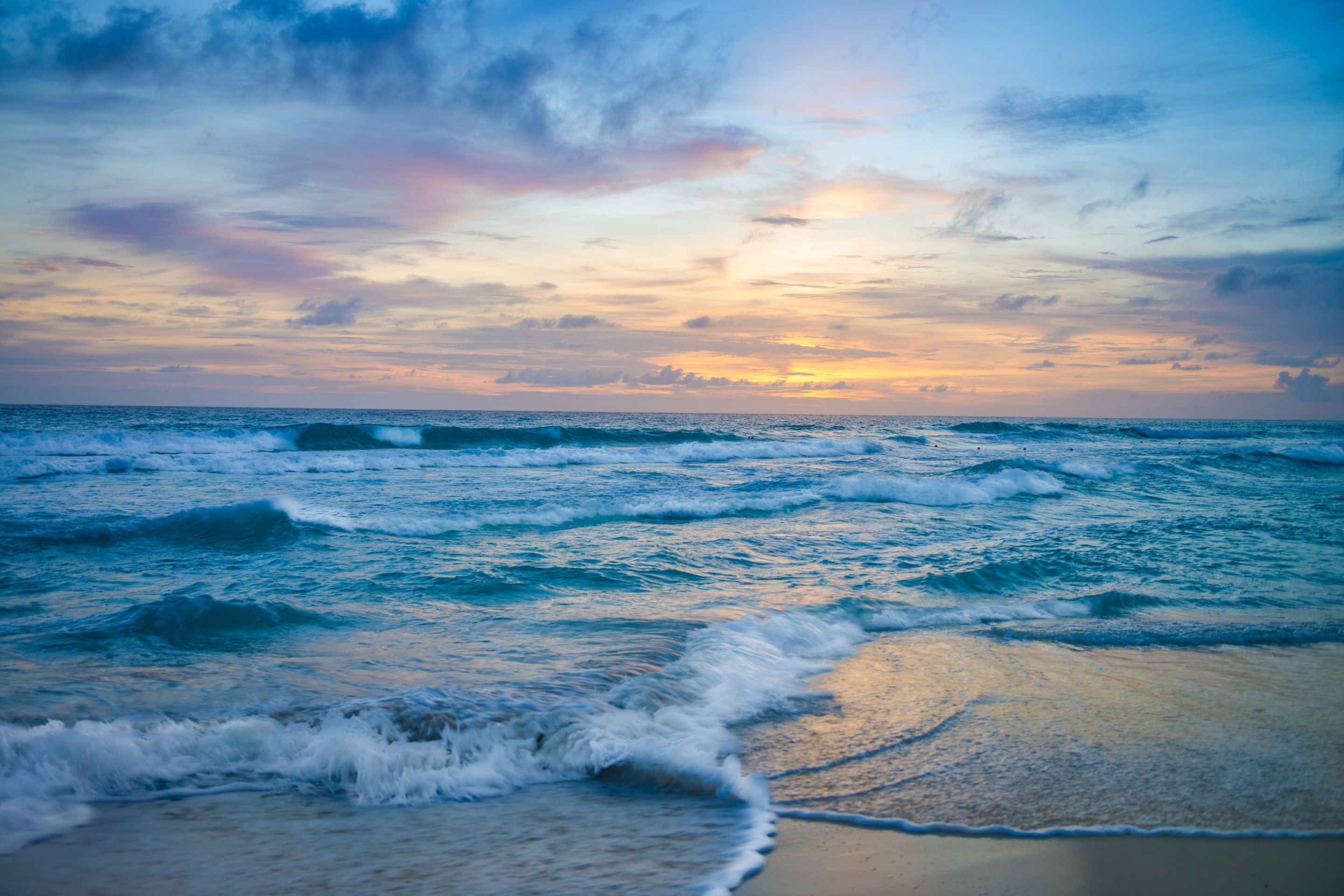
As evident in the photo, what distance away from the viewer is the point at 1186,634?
673 centimetres

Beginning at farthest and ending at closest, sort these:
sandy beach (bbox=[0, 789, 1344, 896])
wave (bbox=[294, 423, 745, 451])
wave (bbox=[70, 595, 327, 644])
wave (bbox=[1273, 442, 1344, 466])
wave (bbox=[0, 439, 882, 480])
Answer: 1. wave (bbox=[294, 423, 745, 451])
2. wave (bbox=[1273, 442, 1344, 466])
3. wave (bbox=[0, 439, 882, 480])
4. wave (bbox=[70, 595, 327, 644])
5. sandy beach (bbox=[0, 789, 1344, 896])

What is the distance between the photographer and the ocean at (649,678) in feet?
11.6

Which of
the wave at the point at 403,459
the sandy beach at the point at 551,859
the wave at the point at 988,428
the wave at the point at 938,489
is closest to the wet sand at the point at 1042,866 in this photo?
the sandy beach at the point at 551,859

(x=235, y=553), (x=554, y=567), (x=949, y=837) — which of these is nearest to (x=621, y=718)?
(x=949, y=837)

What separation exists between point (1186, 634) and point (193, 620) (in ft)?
30.2

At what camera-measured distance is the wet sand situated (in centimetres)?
296

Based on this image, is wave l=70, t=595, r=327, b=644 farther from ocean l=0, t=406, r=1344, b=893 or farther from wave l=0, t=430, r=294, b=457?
wave l=0, t=430, r=294, b=457

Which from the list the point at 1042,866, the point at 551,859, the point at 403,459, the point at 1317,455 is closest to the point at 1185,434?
the point at 1317,455

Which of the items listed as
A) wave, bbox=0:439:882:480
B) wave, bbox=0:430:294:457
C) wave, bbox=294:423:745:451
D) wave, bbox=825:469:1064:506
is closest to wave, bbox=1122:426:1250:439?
wave, bbox=0:439:882:480

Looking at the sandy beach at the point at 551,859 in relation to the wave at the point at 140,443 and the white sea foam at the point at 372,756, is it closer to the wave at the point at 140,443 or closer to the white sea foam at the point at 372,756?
the white sea foam at the point at 372,756

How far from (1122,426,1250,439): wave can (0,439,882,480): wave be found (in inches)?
1220

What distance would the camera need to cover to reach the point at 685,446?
35.5 metres

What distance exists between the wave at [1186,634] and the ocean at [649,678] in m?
0.05

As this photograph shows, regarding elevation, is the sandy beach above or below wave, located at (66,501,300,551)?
below
